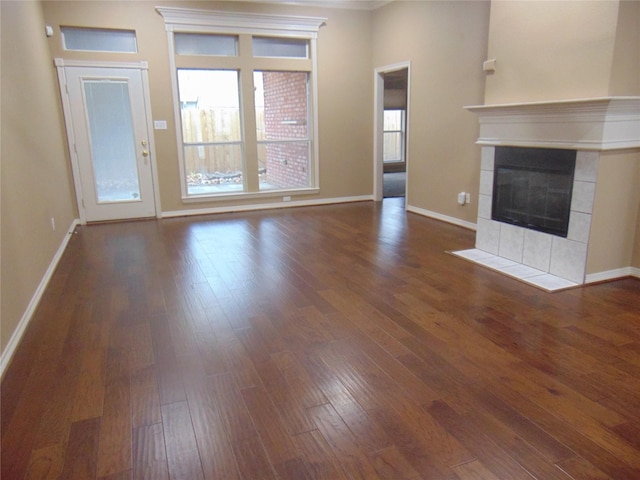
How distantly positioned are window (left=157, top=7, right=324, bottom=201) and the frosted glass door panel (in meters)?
0.65

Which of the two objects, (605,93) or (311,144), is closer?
(605,93)

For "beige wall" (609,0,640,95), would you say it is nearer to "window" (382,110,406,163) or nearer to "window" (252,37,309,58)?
"window" (252,37,309,58)

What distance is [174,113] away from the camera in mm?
6070

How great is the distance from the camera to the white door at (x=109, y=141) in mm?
5664

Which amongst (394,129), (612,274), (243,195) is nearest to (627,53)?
(612,274)

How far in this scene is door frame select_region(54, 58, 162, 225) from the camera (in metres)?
5.53

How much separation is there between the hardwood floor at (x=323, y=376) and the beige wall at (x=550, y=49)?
61.2 inches

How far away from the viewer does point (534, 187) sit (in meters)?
3.75

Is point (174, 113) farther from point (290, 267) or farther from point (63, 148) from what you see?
point (290, 267)

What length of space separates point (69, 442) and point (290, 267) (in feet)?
7.86

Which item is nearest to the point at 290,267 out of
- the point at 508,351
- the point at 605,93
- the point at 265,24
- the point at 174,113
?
the point at 508,351

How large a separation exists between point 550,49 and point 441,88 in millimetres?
1995

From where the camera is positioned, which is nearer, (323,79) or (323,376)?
(323,376)

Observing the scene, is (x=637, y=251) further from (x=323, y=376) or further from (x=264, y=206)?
(x=264, y=206)
